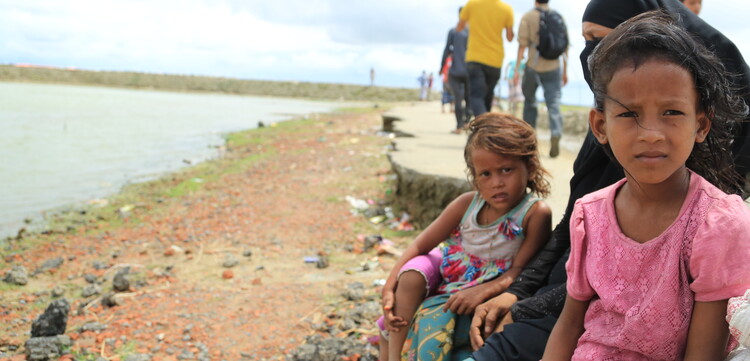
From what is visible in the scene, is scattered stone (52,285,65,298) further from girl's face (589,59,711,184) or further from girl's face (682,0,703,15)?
girl's face (682,0,703,15)

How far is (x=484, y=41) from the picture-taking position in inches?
272

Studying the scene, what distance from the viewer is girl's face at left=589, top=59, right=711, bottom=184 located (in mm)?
1367

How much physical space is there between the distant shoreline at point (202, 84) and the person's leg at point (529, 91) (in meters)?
36.6

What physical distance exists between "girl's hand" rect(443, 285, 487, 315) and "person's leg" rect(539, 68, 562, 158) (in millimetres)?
4336

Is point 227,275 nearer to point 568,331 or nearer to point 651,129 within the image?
point 568,331

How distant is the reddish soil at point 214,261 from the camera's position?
143 inches

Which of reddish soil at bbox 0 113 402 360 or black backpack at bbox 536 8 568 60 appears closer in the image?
reddish soil at bbox 0 113 402 360

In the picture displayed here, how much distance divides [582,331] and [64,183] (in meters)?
9.06

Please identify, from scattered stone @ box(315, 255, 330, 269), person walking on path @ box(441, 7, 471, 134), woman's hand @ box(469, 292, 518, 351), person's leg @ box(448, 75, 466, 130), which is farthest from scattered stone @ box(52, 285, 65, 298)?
person's leg @ box(448, 75, 466, 130)

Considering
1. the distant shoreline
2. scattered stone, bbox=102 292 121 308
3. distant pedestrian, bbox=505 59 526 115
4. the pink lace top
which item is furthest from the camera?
A: the distant shoreline

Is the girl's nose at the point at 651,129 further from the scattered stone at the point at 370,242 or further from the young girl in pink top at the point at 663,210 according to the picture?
the scattered stone at the point at 370,242

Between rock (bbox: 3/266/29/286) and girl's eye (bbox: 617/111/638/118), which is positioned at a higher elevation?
girl's eye (bbox: 617/111/638/118)

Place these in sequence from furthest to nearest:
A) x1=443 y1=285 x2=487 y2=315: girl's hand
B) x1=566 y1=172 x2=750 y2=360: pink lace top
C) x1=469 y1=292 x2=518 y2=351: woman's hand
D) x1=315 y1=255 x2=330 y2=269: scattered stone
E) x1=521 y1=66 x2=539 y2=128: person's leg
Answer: x1=521 y1=66 x2=539 y2=128: person's leg → x1=315 y1=255 x2=330 y2=269: scattered stone → x1=443 y1=285 x2=487 y2=315: girl's hand → x1=469 y1=292 x2=518 y2=351: woman's hand → x1=566 y1=172 x2=750 y2=360: pink lace top

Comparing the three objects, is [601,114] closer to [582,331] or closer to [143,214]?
A: [582,331]
